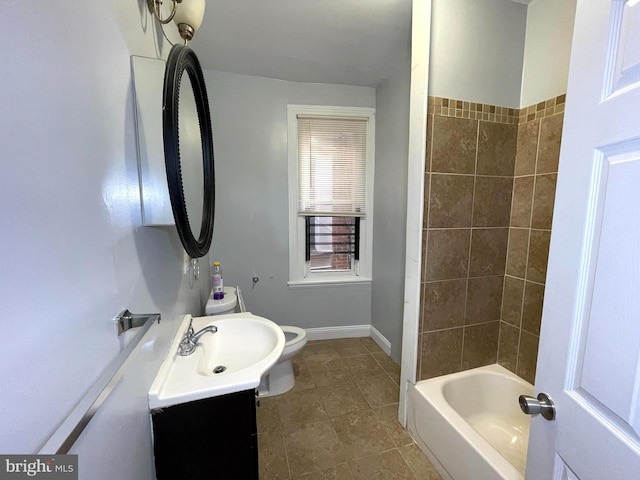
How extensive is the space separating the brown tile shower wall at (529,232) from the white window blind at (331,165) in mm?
1334

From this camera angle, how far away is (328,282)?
2.65 meters

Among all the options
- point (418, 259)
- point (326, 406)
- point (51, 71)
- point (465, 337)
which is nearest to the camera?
point (51, 71)

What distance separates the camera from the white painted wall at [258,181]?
7.45ft

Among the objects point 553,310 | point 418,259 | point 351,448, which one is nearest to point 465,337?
point 418,259

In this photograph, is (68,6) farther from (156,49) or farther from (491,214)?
(491,214)

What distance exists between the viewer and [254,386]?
0.85 meters

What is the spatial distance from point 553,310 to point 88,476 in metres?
1.06

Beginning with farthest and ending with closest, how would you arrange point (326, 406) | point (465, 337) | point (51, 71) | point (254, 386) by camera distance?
point (326, 406) < point (465, 337) < point (254, 386) < point (51, 71)

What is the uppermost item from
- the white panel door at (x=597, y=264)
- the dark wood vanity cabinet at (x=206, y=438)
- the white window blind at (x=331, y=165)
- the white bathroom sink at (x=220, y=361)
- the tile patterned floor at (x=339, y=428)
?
→ the white window blind at (x=331, y=165)

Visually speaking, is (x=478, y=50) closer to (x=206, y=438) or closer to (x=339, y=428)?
(x=206, y=438)

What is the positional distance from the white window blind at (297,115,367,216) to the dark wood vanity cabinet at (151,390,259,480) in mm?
1851

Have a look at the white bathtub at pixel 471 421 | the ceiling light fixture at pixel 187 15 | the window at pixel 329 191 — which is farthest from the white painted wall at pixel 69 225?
the window at pixel 329 191

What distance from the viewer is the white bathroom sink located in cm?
81

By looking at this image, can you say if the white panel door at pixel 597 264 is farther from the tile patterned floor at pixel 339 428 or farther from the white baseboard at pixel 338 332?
the white baseboard at pixel 338 332
